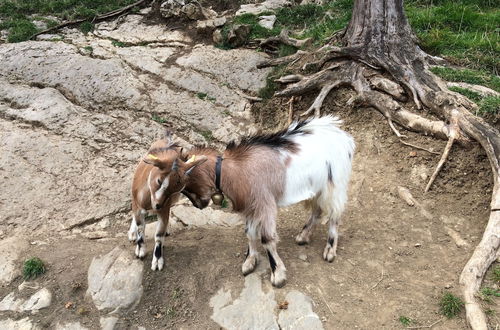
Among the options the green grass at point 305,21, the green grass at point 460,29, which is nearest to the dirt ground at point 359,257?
the green grass at point 460,29

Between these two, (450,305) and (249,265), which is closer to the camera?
(450,305)

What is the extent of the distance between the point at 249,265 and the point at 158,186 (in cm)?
127

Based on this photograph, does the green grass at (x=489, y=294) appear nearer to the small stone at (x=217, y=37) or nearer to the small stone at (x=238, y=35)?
the small stone at (x=238, y=35)

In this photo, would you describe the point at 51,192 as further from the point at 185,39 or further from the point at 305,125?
the point at 185,39

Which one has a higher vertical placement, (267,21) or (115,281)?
(267,21)

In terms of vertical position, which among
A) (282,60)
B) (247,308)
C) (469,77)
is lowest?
(247,308)

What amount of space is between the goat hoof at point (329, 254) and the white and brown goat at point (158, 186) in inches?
65.6

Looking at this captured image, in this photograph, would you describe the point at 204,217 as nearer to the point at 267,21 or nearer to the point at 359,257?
the point at 359,257

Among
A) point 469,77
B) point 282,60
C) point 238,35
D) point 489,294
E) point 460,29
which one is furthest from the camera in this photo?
point 238,35

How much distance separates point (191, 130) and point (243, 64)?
189 cm

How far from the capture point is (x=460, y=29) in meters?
8.02

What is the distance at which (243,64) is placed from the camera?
8.10 metres

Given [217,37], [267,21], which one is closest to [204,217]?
[217,37]

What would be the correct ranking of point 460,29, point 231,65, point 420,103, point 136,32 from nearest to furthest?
point 420,103, point 460,29, point 231,65, point 136,32
